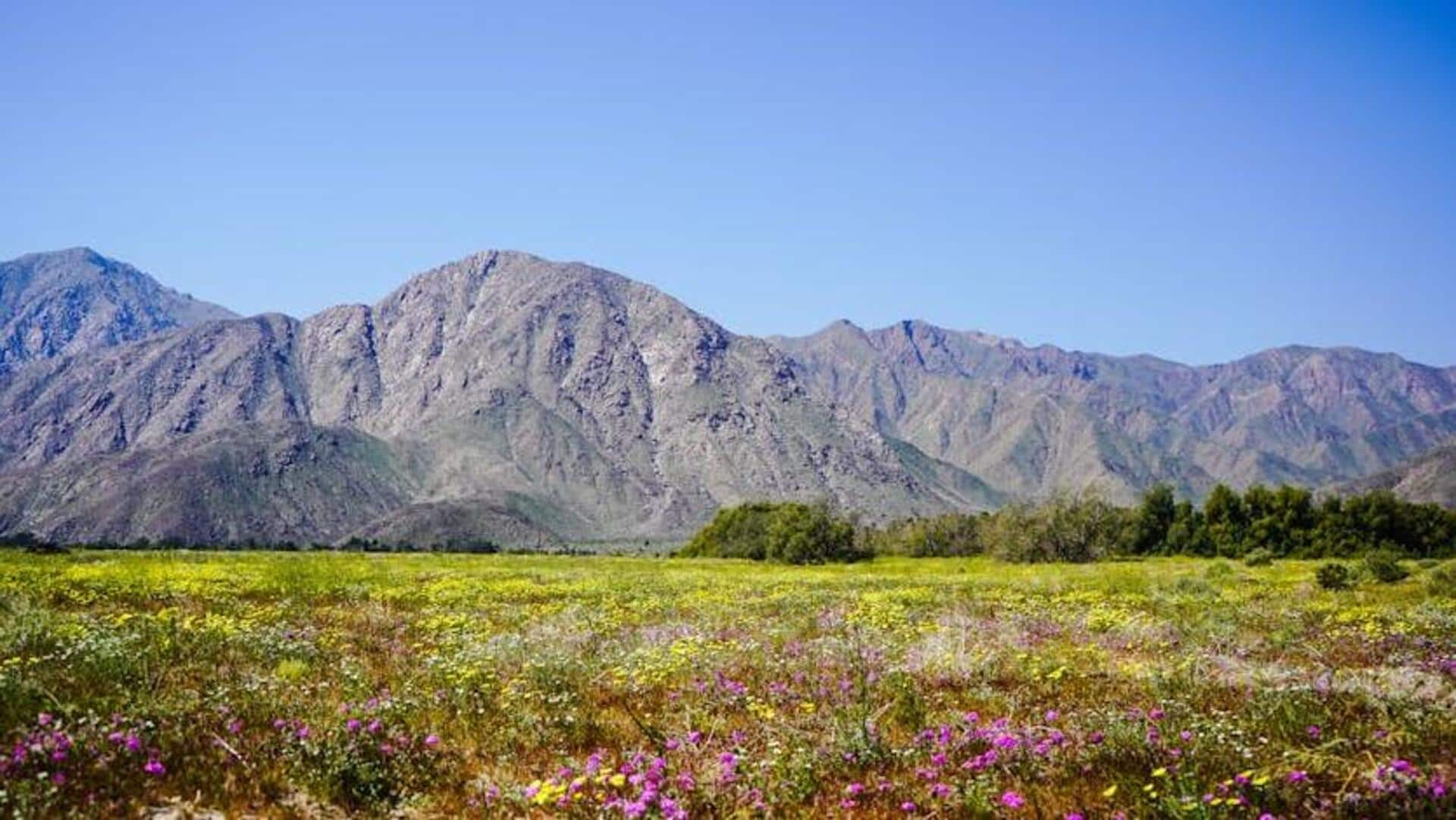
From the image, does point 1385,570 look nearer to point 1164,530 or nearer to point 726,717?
point 726,717

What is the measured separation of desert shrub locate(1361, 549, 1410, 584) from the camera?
127ft

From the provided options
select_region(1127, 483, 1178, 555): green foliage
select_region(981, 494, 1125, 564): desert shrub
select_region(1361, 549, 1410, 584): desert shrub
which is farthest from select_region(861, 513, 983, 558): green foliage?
select_region(1361, 549, 1410, 584): desert shrub

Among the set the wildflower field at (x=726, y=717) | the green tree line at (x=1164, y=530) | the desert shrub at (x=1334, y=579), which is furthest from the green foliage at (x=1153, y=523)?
the wildflower field at (x=726, y=717)

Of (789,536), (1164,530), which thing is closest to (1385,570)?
(1164,530)

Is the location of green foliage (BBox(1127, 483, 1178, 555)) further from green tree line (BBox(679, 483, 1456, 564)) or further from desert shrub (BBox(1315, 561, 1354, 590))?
desert shrub (BBox(1315, 561, 1354, 590))

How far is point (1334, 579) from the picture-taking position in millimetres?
37062

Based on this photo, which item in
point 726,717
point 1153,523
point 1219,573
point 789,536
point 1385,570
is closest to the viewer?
point 726,717

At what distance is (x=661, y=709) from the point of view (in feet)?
40.0

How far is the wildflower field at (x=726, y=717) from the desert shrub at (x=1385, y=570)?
19.5 meters

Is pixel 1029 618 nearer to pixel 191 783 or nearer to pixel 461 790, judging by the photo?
pixel 461 790

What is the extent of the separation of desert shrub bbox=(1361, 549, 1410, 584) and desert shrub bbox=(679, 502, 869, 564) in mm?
82314

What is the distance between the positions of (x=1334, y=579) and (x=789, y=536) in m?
91.8

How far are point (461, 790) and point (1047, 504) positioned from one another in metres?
110

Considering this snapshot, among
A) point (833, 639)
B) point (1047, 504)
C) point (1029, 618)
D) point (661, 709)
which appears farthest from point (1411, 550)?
point (661, 709)
